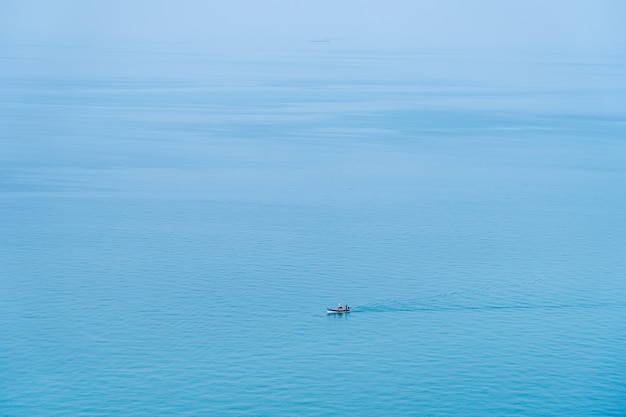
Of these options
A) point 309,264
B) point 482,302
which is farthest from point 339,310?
point 309,264

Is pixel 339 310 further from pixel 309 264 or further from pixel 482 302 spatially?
pixel 309 264

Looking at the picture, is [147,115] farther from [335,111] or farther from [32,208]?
[32,208]

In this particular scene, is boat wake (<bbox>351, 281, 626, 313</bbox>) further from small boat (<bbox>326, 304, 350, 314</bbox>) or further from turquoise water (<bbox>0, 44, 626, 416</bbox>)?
small boat (<bbox>326, 304, 350, 314</bbox>)

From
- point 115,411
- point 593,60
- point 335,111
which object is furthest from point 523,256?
point 593,60

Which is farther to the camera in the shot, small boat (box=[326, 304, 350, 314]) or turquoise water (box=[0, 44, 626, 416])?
small boat (box=[326, 304, 350, 314])

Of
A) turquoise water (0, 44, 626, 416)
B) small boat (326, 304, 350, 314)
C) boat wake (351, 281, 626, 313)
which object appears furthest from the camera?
boat wake (351, 281, 626, 313)

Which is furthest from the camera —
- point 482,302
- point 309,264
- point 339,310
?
point 309,264

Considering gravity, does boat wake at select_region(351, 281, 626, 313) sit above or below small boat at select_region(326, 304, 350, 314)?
above

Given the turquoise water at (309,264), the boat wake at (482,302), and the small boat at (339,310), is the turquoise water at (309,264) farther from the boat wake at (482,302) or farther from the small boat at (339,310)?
the small boat at (339,310)

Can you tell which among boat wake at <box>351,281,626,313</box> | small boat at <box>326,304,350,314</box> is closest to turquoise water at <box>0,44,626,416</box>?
boat wake at <box>351,281,626,313</box>
